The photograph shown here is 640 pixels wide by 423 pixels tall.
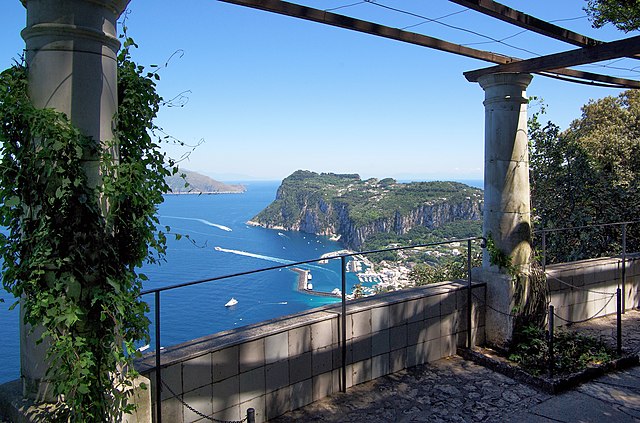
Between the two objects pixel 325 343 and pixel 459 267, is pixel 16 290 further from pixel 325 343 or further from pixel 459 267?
pixel 459 267

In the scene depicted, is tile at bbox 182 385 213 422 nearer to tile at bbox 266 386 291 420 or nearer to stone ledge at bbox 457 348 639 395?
tile at bbox 266 386 291 420

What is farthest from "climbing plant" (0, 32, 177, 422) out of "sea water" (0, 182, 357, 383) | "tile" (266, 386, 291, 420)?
"sea water" (0, 182, 357, 383)

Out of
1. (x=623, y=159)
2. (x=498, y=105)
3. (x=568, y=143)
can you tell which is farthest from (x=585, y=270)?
(x=623, y=159)

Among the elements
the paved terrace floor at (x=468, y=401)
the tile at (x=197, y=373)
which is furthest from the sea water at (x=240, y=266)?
the tile at (x=197, y=373)

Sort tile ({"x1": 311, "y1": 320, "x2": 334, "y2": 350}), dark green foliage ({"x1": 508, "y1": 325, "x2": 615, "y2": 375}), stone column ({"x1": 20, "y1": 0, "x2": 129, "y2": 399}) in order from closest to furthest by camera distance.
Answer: stone column ({"x1": 20, "y1": 0, "x2": 129, "y2": 399}) < tile ({"x1": 311, "y1": 320, "x2": 334, "y2": 350}) < dark green foliage ({"x1": 508, "y1": 325, "x2": 615, "y2": 375})

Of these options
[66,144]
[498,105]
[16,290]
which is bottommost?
[16,290]

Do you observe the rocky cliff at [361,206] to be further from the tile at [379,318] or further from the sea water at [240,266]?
the tile at [379,318]
